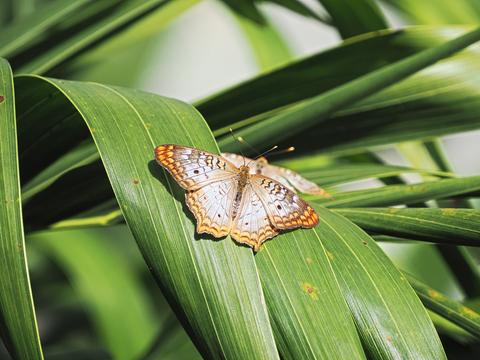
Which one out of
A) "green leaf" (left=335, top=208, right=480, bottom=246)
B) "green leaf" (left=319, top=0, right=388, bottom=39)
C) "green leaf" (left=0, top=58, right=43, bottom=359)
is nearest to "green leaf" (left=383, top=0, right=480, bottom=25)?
"green leaf" (left=319, top=0, right=388, bottom=39)

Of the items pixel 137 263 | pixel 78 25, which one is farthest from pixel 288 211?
pixel 137 263

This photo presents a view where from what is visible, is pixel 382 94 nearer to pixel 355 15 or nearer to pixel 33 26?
pixel 355 15

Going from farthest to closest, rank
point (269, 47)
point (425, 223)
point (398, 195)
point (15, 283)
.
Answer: point (269, 47)
point (398, 195)
point (425, 223)
point (15, 283)

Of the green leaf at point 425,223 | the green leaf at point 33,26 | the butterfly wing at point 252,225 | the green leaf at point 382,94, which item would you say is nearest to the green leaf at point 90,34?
the green leaf at point 33,26

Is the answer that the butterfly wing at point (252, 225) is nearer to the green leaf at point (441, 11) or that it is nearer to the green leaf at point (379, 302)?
the green leaf at point (379, 302)

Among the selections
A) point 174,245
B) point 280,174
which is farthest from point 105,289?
point 174,245

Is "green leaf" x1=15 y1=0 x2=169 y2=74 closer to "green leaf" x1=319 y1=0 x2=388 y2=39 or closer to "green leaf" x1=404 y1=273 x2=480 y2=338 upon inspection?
"green leaf" x1=319 y1=0 x2=388 y2=39
